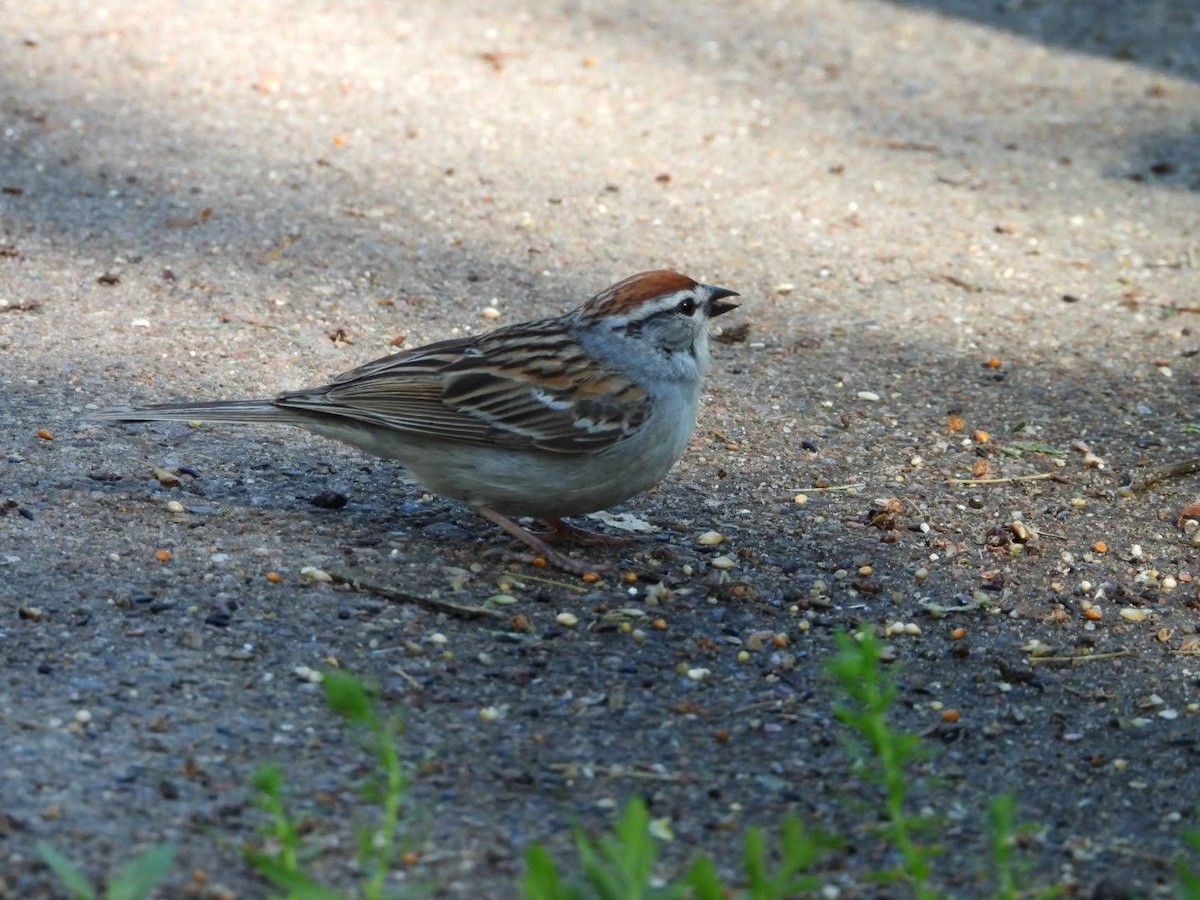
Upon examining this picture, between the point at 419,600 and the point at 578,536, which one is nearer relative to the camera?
the point at 419,600

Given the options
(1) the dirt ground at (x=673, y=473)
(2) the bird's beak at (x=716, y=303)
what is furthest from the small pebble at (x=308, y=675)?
(2) the bird's beak at (x=716, y=303)

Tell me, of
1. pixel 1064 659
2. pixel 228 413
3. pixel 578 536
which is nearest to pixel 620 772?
pixel 578 536

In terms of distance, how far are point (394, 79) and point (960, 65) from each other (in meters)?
3.86

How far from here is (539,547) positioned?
201 inches

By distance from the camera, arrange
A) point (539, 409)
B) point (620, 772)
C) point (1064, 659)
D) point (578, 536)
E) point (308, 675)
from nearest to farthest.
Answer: point (620, 772)
point (308, 675)
point (1064, 659)
point (539, 409)
point (578, 536)

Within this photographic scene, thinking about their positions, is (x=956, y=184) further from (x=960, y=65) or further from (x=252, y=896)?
(x=252, y=896)

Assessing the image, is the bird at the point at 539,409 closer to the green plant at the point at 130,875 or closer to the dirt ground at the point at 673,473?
the dirt ground at the point at 673,473

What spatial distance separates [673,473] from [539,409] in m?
1.01

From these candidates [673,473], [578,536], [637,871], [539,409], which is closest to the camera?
[637,871]

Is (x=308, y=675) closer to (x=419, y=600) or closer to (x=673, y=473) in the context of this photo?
(x=419, y=600)

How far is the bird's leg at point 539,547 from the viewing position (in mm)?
5062

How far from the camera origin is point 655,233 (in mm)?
8031

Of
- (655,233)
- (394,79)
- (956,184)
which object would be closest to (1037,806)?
(655,233)

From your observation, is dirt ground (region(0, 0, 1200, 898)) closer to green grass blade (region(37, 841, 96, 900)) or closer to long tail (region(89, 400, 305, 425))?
green grass blade (region(37, 841, 96, 900))
